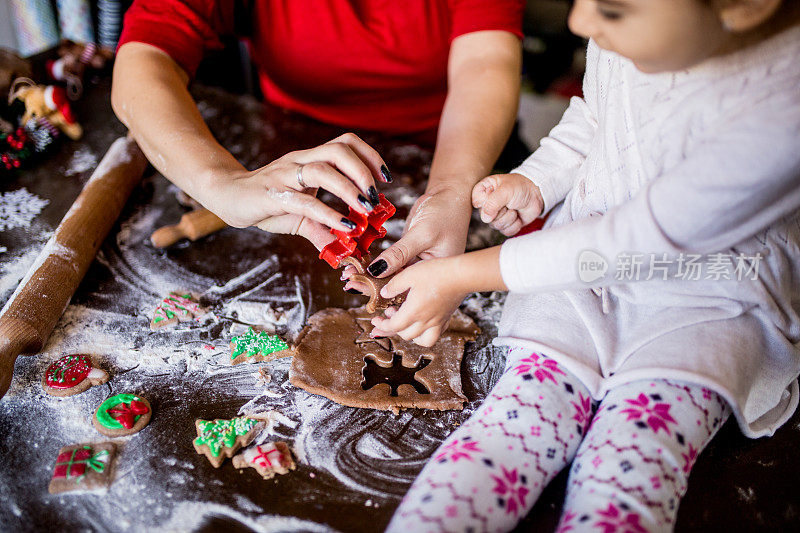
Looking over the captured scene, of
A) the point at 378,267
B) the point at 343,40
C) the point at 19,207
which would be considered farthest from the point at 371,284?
the point at 19,207

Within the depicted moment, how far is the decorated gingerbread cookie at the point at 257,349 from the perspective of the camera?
1.01 m

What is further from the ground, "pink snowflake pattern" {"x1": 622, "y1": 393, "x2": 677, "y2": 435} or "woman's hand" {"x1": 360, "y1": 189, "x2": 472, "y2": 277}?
"woman's hand" {"x1": 360, "y1": 189, "x2": 472, "y2": 277}

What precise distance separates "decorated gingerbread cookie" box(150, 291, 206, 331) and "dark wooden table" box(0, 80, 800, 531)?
20 millimetres

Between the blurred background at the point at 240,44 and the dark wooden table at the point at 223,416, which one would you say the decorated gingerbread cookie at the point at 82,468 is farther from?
the blurred background at the point at 240,44

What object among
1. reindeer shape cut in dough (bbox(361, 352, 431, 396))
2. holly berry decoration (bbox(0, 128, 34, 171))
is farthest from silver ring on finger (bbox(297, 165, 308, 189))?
holly berry decoration (bbox(0, 128, 34, 171))

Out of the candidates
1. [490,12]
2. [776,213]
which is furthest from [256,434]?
[490,12]

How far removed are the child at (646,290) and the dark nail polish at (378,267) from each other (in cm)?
3

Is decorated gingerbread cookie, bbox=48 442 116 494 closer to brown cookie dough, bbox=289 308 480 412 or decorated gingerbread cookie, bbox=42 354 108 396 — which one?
decorated gingerbread cookie, bbox=42 354 108 396

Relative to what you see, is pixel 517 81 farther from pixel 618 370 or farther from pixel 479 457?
pixel 479 457

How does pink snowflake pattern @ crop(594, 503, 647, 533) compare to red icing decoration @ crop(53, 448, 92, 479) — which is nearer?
pink snowflake pattern @ crop(594, 503, 647, 533)

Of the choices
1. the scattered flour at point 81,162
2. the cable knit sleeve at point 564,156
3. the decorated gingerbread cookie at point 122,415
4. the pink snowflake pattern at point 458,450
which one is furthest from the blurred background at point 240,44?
the decorated gingerbread cookie at point 122,415

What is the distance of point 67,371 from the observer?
0.94 m

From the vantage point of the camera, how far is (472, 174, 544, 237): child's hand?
108cm

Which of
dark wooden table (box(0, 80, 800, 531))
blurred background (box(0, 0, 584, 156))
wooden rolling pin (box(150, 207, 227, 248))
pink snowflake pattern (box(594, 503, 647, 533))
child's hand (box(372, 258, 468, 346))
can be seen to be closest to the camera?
pink snowflake pattern (box(594, 503, 647, 533))
